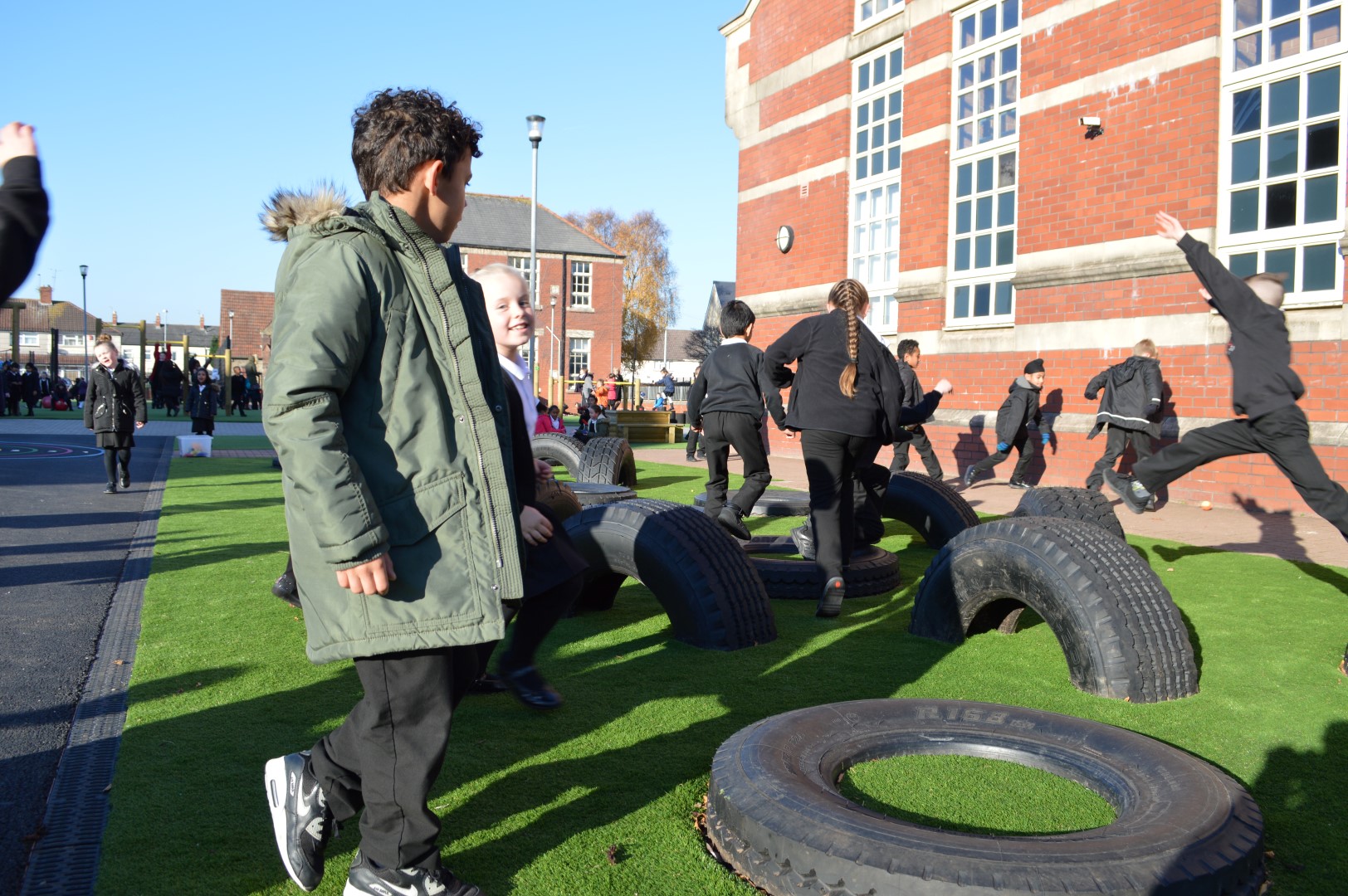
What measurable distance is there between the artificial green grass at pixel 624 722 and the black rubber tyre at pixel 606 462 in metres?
4.32

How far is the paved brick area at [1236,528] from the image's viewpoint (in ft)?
26.8

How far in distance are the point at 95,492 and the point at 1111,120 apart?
42.2 feet

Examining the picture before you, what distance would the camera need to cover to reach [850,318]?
225 inches

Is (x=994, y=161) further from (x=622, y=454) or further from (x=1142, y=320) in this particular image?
(x=622, y=454)

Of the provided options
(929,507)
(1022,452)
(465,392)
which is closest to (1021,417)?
(1022,452)

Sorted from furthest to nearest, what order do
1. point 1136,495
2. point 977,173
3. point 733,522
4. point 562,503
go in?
point 977,173
point 733,522
point 1136,495
point 562,503

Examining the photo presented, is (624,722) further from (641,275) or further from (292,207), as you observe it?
(641,275)

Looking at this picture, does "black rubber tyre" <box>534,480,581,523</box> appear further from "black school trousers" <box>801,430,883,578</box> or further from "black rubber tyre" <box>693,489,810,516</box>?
"black rubber tyre" <box>693,489,810,516</box>

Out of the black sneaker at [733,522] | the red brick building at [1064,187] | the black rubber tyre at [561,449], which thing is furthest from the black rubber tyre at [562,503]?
the red brick building at [1064,187]

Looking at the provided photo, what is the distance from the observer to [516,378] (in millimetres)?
3926

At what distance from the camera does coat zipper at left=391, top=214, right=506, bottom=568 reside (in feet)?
7.88

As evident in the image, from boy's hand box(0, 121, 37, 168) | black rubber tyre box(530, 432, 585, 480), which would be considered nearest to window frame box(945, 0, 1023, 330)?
black rubber tyre box(530, 432, 585, 480)

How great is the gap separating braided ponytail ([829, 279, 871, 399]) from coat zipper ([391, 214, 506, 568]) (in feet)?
11.3

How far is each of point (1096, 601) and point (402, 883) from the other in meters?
2.88
